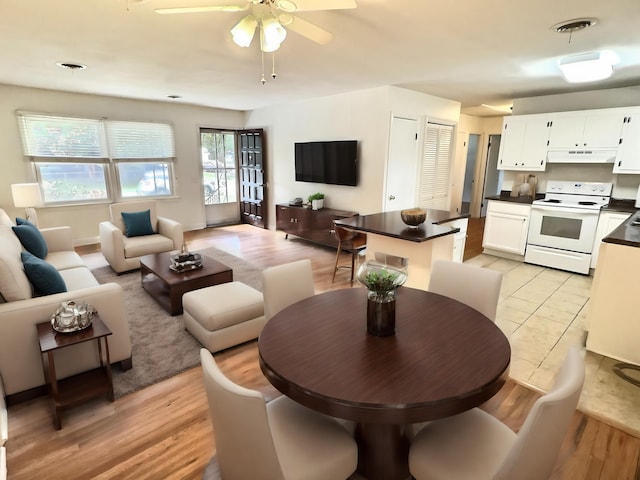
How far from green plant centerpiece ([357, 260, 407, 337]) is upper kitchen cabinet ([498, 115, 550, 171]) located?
15.3ft

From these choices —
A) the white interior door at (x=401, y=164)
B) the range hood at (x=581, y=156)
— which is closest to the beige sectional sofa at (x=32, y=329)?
the white interior door at (x=401, y=164)

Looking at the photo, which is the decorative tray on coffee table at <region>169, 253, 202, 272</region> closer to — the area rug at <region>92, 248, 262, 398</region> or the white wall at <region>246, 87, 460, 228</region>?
the area rug at <region>92, 248, 262, 398</region>

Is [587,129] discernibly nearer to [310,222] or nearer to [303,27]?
[310,222]

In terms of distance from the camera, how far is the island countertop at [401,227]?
2682 mm

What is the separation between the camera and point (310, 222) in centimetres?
576

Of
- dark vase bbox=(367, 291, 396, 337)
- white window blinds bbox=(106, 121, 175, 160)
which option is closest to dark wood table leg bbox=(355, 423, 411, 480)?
dark vase bbox=(367, 291, 396, 337)

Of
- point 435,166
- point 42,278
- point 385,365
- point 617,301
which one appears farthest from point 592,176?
point 42,278

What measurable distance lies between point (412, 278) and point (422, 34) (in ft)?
6.69

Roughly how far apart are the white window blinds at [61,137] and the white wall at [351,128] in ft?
9.98

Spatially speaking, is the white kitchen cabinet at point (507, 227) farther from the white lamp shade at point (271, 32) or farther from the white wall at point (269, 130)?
the white lamp shade at point (271, 32)

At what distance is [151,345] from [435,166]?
16.4 feet

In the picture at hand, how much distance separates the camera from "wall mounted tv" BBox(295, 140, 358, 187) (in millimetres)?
5246

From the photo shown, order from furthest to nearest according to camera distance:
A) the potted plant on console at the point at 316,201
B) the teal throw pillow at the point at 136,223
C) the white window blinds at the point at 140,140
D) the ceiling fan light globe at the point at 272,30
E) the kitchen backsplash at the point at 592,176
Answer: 1. the white window blinds at the point at 140,140
2. the potted plant on console at the point at 316,201
3. the teal throw pillow at the point at 136,223
4. the kitchen backsplash at the point at 592,176
5. the ceiling fan light globe at the point at 272,30

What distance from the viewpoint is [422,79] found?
4.26m
